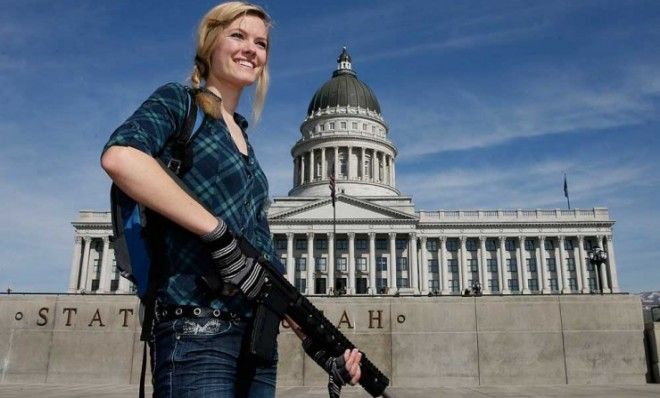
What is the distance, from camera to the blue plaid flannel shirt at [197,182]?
2229 millimetres

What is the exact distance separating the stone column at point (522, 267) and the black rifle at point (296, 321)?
78.1 m

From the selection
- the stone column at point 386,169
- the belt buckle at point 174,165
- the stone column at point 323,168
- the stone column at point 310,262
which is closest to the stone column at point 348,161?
the stone column at point 323,168

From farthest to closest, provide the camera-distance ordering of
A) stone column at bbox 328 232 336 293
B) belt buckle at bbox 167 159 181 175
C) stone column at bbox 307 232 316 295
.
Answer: stone column at bbox 307 232 316 295
stone column at bbox 328 232 336 293
belt buckle at bbox 167 159 181 175

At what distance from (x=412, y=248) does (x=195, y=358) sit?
2856 inches

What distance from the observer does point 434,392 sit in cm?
1162

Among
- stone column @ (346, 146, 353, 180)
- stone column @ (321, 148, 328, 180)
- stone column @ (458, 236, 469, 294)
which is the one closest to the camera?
stone column @ (458, 236, 469, 294)

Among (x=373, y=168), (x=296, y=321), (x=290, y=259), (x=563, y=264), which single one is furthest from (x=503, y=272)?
(x=296, y=321)

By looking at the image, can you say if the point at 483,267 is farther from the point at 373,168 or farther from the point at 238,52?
the point at 238,52

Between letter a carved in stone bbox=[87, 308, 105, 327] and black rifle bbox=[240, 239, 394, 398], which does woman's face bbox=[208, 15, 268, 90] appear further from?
letter a carved in stone bbox=[87, 308, 105, 327]

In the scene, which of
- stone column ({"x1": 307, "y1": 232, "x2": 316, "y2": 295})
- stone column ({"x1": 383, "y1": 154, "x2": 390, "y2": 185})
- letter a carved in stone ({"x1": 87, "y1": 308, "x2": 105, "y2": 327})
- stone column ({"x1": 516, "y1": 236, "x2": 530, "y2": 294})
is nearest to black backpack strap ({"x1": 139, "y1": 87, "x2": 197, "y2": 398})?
letter a carved in stone ({"x1": 87, "y1": 308, "x2": 105, "y2": 327})

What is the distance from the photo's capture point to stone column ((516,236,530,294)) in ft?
248

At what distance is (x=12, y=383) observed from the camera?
1303cm

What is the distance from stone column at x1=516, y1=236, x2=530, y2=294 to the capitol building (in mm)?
142

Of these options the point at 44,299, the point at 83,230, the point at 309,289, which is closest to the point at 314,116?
the point at 309,289
